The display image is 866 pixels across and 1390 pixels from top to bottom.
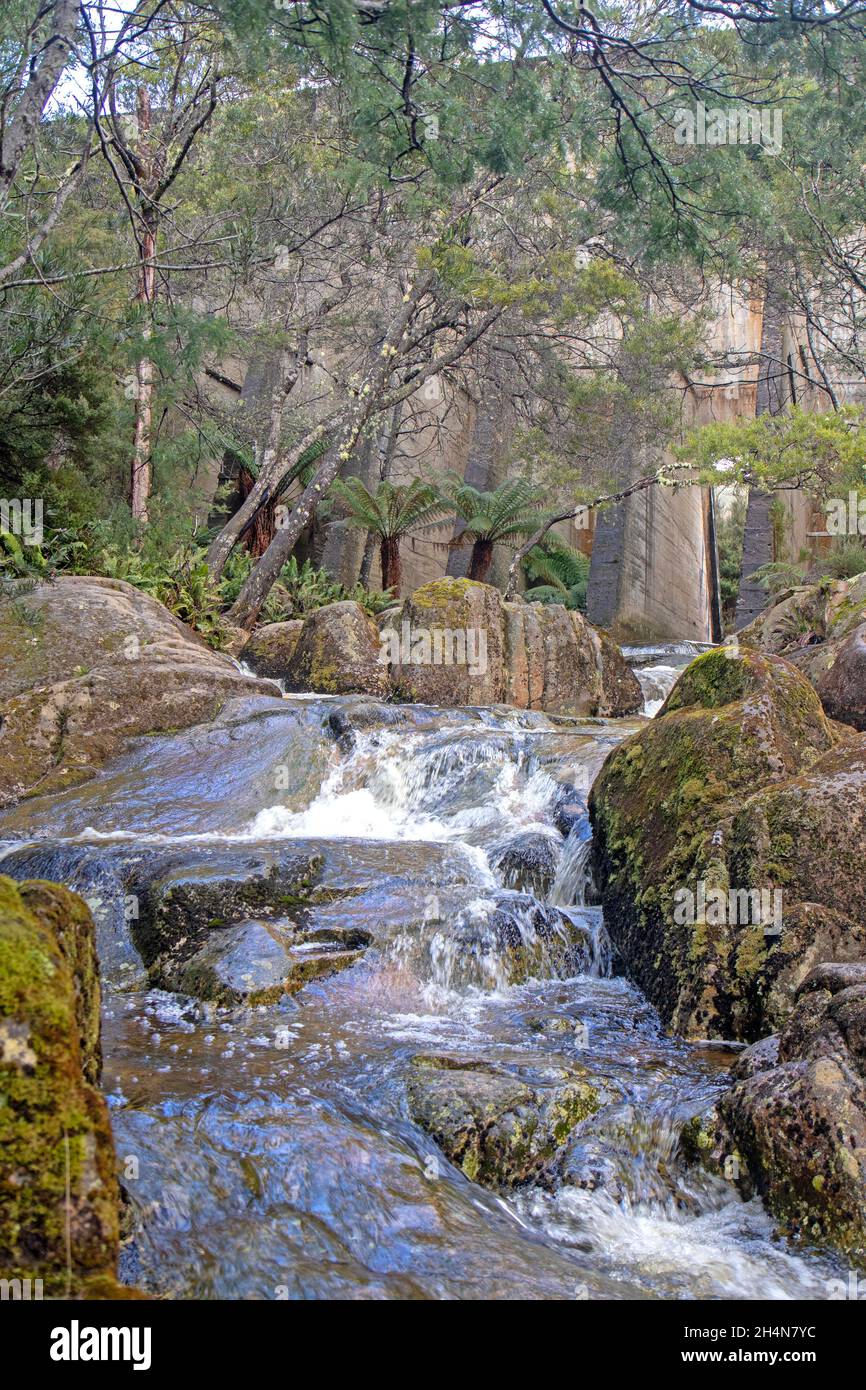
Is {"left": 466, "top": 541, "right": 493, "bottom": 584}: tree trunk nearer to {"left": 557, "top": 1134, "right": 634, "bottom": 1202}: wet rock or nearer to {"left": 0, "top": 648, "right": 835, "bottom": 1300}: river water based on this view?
{"left": 0, "top": 648, "right": 835, "bottom": 1300}: river water

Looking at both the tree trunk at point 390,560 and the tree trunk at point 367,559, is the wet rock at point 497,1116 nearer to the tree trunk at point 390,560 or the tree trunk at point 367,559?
the tree trunk at point 390,560

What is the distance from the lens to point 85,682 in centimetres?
928

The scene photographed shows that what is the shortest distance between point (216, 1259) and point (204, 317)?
7.87m

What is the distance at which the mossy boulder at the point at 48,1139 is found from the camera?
2199 mm

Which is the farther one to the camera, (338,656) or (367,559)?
(367,559)

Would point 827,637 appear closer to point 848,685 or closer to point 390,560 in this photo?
point 848,685

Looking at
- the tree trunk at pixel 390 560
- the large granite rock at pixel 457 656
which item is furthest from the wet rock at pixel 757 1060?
the tree trunk at pixel 390 560

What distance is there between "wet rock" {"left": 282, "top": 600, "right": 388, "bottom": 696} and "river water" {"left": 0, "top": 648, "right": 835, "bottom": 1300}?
11.5 ft

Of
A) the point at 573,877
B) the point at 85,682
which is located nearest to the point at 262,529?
the point at 85,682

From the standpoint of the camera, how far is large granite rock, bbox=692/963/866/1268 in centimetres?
337

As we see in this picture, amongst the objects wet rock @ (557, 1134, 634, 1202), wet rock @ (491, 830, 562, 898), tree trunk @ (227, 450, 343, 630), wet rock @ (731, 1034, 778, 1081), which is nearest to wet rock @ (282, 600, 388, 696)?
tree trunk @ (227, 450, 343, 630)

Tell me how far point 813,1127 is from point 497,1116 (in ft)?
3.57

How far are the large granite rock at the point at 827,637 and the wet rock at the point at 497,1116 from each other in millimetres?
5237
